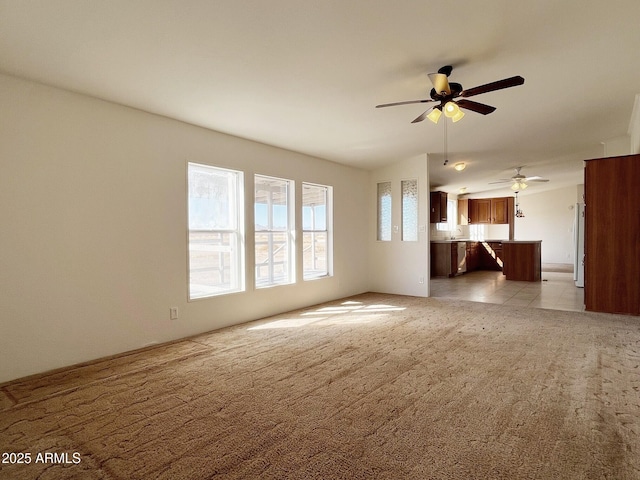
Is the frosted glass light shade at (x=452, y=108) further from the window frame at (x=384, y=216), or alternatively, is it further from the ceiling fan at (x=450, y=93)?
the window frame at (x=384, y=216)

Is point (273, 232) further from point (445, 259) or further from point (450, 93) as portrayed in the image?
point (445, 259)

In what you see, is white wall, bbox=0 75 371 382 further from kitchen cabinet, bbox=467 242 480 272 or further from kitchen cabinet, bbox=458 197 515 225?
kitchen cabinet, bbox=458 197 515 225

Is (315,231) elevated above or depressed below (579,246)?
above

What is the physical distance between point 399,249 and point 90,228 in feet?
17.0

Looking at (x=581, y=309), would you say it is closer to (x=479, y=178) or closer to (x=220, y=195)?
(x=479, y=178)

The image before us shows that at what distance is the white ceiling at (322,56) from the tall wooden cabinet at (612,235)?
30.3 inches

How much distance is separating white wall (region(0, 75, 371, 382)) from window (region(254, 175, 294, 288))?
2.34 ft

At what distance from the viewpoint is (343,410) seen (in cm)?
236

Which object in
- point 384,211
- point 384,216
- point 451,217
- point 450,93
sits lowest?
point 384,216

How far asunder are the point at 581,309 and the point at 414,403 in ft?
14.3

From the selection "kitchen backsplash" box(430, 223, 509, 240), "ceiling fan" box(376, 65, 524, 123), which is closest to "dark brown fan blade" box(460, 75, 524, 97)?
"ceiling fan" box(376, 65, 524, 123)

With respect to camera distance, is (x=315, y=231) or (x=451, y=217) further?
(x=451, y=217)

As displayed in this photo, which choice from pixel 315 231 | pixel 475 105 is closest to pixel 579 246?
pixel 315 231

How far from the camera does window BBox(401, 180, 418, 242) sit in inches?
260
